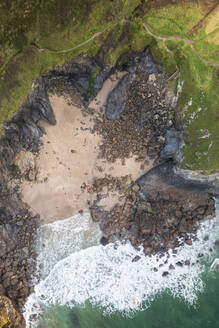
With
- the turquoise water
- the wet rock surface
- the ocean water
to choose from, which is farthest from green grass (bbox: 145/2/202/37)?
the turquoise water

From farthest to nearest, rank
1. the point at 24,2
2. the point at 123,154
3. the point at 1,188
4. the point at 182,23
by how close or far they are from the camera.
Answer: the point at 123,154 < the point at 1,188 < the point at 182,23 < the point at 24,2

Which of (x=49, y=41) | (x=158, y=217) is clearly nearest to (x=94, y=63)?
(x=49, y=41)

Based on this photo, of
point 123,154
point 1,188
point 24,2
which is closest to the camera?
point 24,2

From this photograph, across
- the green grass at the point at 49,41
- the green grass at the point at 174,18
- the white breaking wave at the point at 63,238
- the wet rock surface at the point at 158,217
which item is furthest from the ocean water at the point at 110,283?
the green grass at the point at 174,18


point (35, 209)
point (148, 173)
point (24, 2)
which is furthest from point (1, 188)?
point (24, 2)

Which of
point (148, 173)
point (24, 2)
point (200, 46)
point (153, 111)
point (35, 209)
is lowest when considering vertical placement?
point (35, 209)

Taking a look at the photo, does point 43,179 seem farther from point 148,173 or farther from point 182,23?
point 182,23

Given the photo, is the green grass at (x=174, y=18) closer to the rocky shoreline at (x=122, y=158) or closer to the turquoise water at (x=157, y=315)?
the rocky shoreline at (x=122, y=158)
